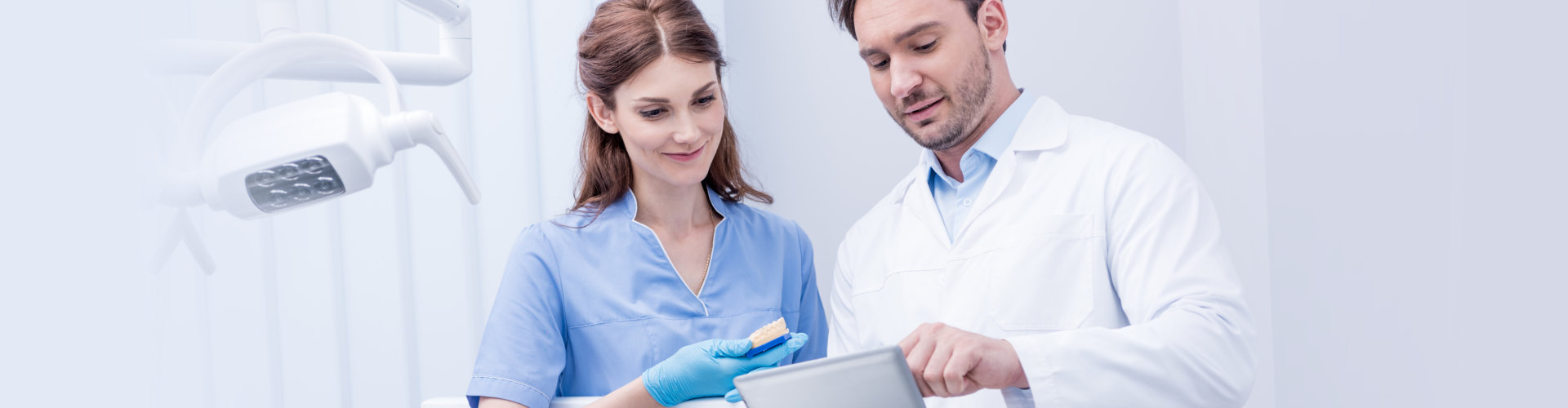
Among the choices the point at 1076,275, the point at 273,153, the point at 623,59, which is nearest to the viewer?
the point at 273,153

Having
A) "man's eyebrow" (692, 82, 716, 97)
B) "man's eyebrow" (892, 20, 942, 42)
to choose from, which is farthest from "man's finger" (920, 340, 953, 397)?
"man's eyebrow" (692, 82, 716, 97)

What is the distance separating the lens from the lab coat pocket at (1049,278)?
119 centimetres

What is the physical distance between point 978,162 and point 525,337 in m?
0.70

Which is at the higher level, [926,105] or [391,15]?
[391,15]

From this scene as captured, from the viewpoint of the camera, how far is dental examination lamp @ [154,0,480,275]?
1.83 feet

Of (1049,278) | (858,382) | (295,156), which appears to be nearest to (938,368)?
(858,382)

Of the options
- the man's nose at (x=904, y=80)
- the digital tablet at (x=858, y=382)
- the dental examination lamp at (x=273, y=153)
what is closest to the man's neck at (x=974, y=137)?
the man's nose at (x=904, y=80)

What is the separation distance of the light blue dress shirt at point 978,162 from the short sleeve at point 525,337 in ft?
1.92

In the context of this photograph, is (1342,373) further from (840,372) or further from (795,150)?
(795,150)

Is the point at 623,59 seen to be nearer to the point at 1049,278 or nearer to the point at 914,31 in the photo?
the point at 914,31

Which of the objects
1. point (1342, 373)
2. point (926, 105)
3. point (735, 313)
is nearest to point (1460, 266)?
point (1342, 373)

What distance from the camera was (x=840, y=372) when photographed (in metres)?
0.85

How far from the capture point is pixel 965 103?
1340 mm

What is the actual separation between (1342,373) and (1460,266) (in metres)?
0.36
